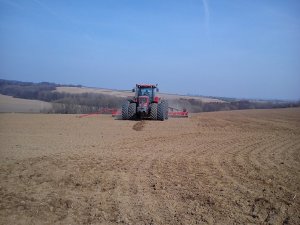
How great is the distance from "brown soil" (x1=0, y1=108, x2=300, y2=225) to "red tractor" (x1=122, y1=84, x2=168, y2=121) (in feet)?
35.5

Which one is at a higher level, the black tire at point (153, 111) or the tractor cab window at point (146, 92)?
the tractor cab window at point (146, 92)

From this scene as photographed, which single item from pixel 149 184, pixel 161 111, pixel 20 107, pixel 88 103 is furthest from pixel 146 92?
pixel 20 107

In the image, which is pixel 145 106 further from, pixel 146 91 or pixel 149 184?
pixel 149 184

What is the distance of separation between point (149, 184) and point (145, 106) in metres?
15.6

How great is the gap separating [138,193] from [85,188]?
105 cm

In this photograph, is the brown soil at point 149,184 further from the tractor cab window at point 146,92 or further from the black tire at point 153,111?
the tractor cab window at point 146,92

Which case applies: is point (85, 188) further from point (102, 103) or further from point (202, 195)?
point (102, 103)

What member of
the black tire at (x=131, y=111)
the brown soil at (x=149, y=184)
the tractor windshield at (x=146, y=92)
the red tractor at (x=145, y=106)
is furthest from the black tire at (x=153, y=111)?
the brown soil at (x=149, y=184)

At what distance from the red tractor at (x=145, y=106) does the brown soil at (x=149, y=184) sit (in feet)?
35.5

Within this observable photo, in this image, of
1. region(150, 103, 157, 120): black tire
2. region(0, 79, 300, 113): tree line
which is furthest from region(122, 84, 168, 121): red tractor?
region(0, 79, 300, 113): tree line

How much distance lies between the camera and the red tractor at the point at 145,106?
22.2 m

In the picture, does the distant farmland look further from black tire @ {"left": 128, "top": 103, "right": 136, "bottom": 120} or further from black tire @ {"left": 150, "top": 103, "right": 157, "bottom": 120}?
black tire @ {"left": 150, "top": 103, "right": 157, "bottom": 120}

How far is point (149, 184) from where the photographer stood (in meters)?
6.67

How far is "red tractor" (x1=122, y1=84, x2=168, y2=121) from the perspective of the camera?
22.2m
